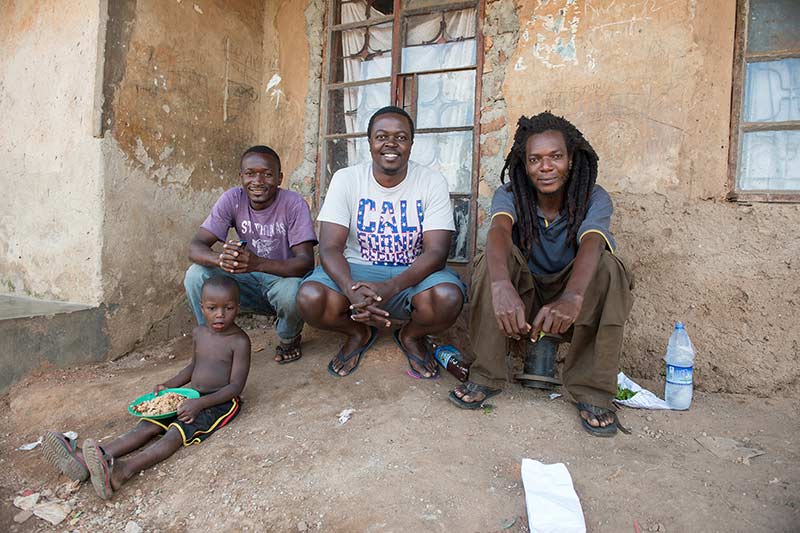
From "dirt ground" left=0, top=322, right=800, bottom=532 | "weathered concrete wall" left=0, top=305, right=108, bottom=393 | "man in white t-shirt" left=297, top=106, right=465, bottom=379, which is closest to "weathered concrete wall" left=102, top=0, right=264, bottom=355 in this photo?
"weathered concrete wall" left=0, top=305, right=108, bottom=393

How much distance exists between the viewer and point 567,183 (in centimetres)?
271

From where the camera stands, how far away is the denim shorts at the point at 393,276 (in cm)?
285

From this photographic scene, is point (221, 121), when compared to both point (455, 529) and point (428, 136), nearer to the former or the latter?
point (428, 136)

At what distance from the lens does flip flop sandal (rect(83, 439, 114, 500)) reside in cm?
197

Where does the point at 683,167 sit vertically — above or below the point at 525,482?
above

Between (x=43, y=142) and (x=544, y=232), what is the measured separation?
3.18 m

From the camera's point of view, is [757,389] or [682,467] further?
[757,389]

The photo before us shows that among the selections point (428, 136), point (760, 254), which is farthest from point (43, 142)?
point (760, 254)

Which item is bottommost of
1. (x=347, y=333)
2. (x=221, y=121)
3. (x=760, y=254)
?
(x=347, y=333)

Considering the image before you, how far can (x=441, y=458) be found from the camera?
2.12 meters

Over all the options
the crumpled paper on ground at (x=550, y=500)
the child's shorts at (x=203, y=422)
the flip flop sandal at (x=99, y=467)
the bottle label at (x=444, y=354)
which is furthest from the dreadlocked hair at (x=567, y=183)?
the flip flop sandal at (x=99, y=467)

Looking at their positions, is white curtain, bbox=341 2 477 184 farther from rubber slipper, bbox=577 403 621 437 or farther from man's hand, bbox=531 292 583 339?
rubber slipper, bbox=577 403 621 437

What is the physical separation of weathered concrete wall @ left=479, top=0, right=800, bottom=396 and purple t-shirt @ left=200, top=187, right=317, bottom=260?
163cm

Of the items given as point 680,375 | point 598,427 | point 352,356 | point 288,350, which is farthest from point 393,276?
point 680,375
